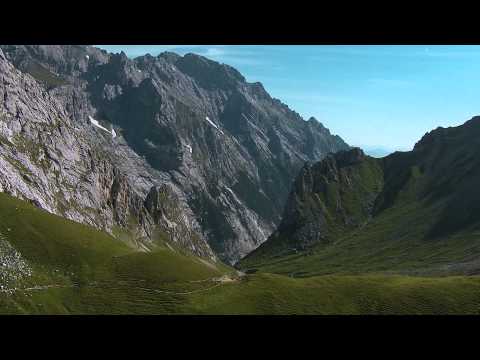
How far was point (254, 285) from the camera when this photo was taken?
64312mm

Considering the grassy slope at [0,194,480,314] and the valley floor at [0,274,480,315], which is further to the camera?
the grassy slope at [0,194,480,314]

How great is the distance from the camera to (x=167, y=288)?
63125mm

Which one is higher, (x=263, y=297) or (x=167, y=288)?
(x=167, y=288)

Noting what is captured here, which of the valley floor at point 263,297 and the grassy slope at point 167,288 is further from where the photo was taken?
the grassy slope at point 167,288

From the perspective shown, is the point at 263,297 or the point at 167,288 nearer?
the point at 263,297

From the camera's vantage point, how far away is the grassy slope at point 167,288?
192ft

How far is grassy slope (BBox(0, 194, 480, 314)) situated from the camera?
192 ft
